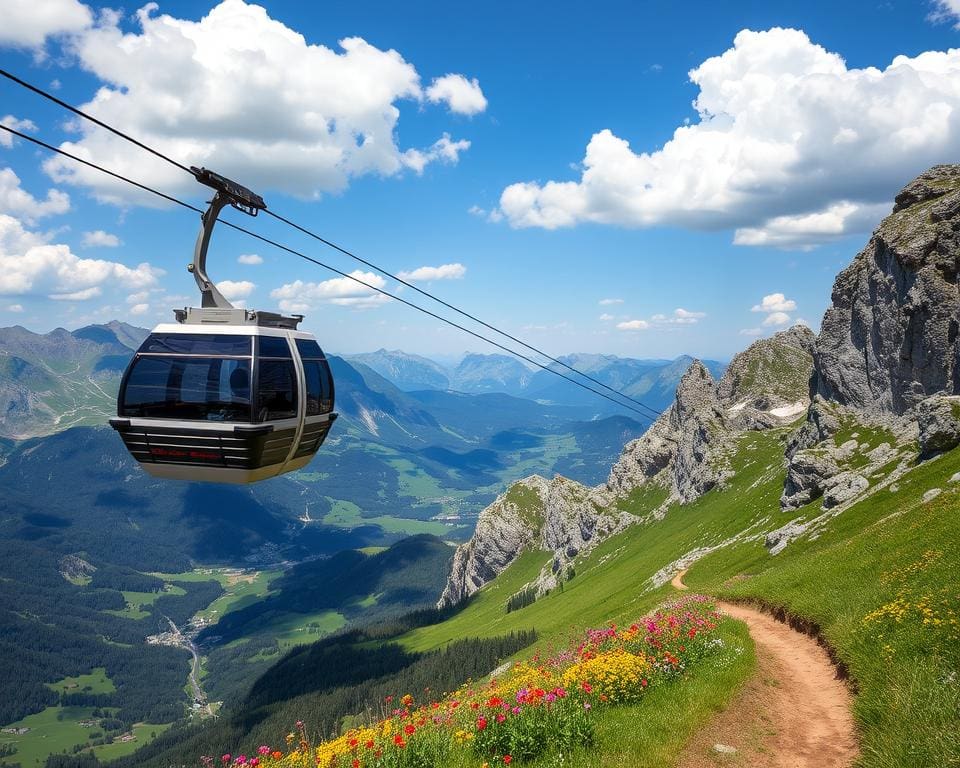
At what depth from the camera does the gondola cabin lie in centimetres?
1683

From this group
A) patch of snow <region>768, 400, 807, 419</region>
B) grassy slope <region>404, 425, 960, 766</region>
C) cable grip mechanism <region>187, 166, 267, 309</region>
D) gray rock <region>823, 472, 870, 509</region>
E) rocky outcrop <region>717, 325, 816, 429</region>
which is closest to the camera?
grassy slope <region>404, 425, 960, 766</region>

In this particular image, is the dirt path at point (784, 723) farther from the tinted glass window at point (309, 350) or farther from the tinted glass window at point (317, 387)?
the tinted glass window at point (309, 350)

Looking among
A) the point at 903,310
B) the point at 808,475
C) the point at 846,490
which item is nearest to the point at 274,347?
the point at 846,490

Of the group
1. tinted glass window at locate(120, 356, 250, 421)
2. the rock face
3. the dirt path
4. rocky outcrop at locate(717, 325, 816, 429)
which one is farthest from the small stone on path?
rocky outcrop at locate(717, 325, 816, 429)

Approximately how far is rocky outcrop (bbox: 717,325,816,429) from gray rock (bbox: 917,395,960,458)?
11919 centimetres

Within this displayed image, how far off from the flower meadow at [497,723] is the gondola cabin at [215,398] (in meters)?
8.49

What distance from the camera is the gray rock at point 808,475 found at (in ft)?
221

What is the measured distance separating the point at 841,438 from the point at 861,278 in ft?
82.7

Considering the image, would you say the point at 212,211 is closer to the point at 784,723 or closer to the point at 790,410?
the point at 784,723

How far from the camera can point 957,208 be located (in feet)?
199

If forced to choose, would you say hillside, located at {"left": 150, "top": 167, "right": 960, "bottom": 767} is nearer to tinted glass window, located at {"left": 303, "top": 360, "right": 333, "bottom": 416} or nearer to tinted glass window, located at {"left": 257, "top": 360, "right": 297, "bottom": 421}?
tinted glass window, located at {"left": 257, "top": 360, "right": 297, "bottom": 421}

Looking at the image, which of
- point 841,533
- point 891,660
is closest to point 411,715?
point 891,660

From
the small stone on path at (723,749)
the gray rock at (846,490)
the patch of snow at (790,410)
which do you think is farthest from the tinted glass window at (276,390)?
the patch of snow at (790,410)

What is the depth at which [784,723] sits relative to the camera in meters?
13.1
